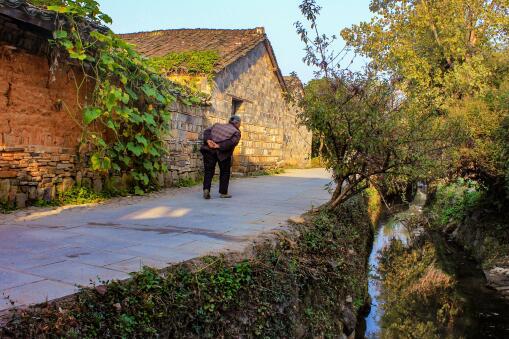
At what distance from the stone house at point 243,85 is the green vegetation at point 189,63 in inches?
7.8

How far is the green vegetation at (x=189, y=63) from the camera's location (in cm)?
1241

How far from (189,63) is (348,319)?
29.0ft

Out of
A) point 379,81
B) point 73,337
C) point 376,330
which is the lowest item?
point 376,330

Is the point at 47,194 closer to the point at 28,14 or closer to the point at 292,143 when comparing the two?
the point at 28,14

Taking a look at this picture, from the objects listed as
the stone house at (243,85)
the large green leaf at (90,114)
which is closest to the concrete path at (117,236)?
the large green leaf at (90,114)

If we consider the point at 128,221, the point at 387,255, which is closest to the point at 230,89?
the point at 387,255

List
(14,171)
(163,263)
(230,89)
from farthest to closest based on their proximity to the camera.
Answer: (230,89) < (14,171) < (163,263)

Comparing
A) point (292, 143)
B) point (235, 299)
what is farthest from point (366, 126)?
point (292, 143)

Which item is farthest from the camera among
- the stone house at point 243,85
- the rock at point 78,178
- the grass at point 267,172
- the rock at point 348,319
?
the grass at point 267,172

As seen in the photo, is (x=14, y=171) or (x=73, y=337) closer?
(x=73, y=337)

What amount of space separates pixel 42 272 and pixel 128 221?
2.61m

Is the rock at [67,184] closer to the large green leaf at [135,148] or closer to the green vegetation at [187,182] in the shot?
the large green leaf at [135,148]

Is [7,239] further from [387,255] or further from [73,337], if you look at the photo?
[387,255]

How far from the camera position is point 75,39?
6617mm
